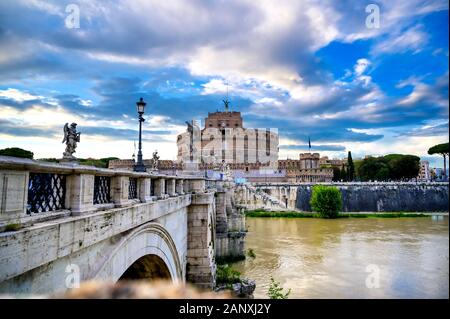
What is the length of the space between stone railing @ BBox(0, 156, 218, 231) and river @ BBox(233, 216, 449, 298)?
7315mm

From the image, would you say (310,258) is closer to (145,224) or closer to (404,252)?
(404,252)

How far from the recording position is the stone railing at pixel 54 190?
9.05 ft

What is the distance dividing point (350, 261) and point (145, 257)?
19.1 meters

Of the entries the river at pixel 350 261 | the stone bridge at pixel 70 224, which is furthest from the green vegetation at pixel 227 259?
the stone bridge at pixel 70 224

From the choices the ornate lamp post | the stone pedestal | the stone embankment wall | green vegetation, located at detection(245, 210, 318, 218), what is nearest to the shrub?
green vegetation, located at detection(245, 210, 318, 218)

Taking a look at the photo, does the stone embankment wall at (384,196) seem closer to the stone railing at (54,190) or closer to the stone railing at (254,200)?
the stone railing at (254,200)

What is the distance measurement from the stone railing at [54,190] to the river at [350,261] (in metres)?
7.31

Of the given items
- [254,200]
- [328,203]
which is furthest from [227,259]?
[254,200]

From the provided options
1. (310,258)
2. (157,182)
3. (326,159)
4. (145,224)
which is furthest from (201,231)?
(326,159)

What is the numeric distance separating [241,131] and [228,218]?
74.1 metres

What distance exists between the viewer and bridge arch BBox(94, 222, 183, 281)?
4914 mm

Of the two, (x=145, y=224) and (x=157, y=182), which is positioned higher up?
(x=157, y=182)

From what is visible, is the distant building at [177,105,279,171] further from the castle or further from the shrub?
the shrub
